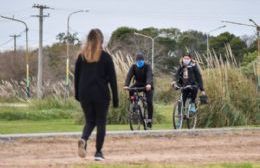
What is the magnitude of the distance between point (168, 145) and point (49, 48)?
3129 inches

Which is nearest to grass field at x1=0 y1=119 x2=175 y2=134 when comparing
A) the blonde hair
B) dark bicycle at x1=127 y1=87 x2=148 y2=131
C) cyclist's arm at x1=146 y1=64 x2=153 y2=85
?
dark bicycle at x1=127 y1=87 x2=148 y2=131

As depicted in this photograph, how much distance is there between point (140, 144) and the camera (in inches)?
508

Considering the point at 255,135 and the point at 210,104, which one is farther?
the point at 210,104

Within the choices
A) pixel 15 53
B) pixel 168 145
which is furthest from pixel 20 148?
pixel 15 53

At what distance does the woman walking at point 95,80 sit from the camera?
10008 millimetres

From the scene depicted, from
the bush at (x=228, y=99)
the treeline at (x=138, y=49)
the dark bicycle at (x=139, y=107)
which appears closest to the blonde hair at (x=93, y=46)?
the dark bicycle at (x=139, y=107)

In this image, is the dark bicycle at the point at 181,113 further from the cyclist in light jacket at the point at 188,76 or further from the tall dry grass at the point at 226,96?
the tall dry grass at the point at 226,96

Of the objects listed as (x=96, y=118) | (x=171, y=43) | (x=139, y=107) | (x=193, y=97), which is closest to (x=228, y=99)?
(x=193, y=97)

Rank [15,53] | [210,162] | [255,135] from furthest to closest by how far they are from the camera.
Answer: [15,53], [255,135], [210,162]

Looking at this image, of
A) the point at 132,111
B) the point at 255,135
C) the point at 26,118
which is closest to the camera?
the point at 255,135

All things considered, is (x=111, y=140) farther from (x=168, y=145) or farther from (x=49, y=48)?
(x=49, y=48)

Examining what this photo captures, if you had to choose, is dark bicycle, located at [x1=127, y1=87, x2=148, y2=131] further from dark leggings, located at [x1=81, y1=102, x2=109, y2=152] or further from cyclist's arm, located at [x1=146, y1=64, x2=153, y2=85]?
dark leggings, located at [x1=81, y1=102, x2=109, y2=152]

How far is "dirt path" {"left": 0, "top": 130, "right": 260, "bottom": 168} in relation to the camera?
10305 millimetres

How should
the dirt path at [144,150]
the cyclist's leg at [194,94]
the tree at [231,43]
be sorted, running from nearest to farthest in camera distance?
the dirt path at [144,150] → the cyclist's leg at [194,94] → the tree at [231,43]
